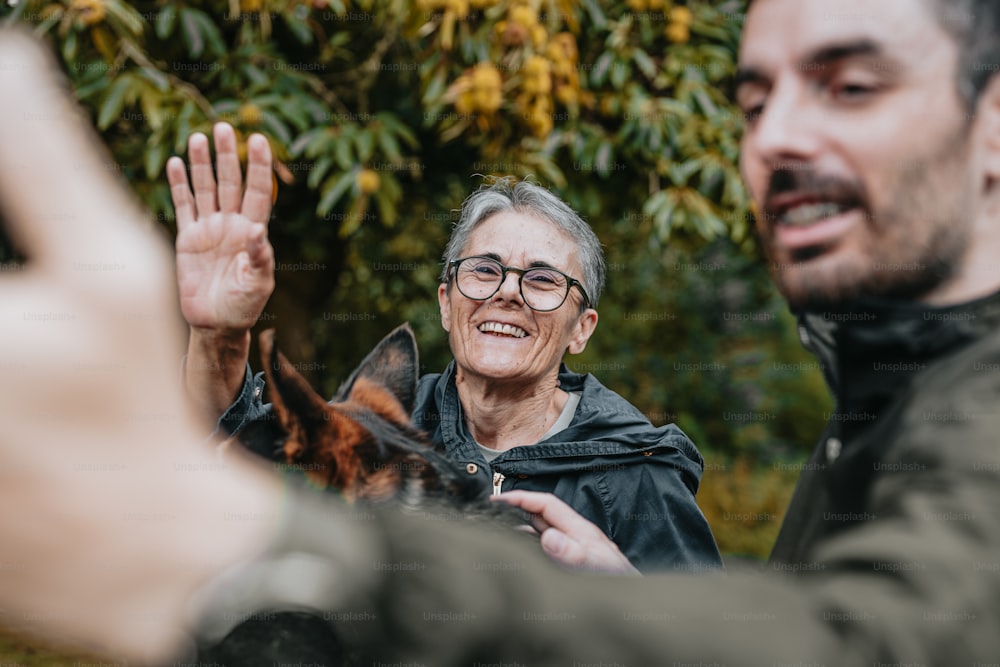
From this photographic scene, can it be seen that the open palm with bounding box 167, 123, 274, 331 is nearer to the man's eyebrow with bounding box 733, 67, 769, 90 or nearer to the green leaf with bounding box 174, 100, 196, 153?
the man's eyebrow with bounding box 733, 67, 769, 90

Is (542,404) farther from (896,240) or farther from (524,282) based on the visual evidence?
(896,240)

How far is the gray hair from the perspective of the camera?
2404mm

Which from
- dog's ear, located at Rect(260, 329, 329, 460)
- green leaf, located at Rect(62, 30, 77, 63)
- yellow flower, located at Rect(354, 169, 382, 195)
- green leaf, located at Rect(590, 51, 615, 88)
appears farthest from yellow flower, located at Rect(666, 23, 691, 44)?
dog's ear, located at Rect(260, 329, 329, 460)

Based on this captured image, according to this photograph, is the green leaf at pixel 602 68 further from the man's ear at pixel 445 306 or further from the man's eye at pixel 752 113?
the man's eye at pixel 752 113

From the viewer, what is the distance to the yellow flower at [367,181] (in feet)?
12.9

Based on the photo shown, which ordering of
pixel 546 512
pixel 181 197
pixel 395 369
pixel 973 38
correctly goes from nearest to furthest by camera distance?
pixel 973 38
pixel 181 197
pixel 546 512
pixel 395 369

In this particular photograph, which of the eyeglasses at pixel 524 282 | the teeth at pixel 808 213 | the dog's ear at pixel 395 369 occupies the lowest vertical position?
the dog's ear at pixel 395 369

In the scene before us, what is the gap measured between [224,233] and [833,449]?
92 cm

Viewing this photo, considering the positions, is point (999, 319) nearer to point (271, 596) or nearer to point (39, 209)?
point (271, 596)

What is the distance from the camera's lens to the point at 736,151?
4234 millimetres

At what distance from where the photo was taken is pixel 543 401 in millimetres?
2430

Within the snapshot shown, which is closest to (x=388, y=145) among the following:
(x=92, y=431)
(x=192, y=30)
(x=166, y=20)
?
(x=192, y=30)

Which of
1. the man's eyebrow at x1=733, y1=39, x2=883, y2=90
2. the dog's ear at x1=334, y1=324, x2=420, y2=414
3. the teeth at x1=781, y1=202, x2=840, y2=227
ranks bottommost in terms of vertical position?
the dog's ear at x1=334, y1=324, x2=420, y2=414

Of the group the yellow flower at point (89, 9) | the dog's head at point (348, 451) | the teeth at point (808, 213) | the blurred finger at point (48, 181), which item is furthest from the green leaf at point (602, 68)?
the blurred finger at point (48, 181)
